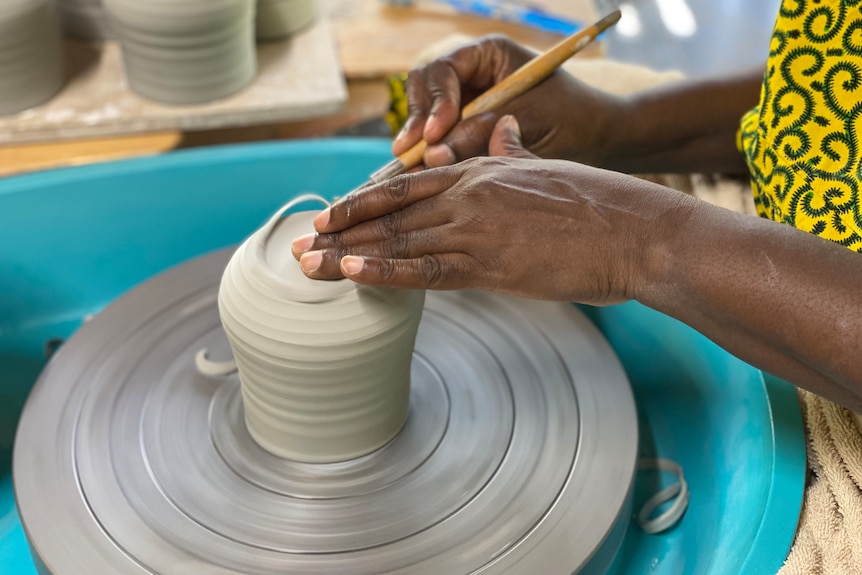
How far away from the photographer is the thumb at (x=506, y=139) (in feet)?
3.50

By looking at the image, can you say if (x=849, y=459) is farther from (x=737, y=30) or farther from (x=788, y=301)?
(x=737, y=30)

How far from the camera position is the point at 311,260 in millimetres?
898

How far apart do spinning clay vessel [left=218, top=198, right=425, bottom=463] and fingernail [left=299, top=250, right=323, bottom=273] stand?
0.04 metres

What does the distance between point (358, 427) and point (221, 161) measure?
671 mm

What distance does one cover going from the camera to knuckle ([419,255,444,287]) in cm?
86

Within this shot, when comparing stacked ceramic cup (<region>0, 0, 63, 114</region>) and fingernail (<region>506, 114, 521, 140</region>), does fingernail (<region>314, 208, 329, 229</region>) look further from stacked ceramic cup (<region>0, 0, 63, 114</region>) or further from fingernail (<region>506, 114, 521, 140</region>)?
stacked ceramic cup (<region>0, 0, 63, 114</region>)

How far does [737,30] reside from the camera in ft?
8.17

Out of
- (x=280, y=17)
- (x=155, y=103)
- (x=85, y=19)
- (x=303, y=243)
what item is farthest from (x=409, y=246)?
(x=85, y=19)

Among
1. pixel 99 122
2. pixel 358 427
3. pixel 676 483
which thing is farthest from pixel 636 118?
pixel 99 122

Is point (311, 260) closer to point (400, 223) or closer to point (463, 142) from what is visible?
point (400, 223)

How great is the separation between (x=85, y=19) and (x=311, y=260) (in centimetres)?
140

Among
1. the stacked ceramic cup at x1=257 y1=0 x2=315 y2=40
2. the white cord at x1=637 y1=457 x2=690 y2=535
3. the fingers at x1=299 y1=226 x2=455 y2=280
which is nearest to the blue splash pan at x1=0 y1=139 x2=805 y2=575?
the white cord at x1=637 y1=457 x2=690 y2=535

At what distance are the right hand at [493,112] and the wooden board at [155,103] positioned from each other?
0.68m

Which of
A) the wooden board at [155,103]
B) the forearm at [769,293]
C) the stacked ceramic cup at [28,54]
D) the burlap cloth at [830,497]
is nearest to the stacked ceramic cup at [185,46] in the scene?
the wooden board at [155,103]
